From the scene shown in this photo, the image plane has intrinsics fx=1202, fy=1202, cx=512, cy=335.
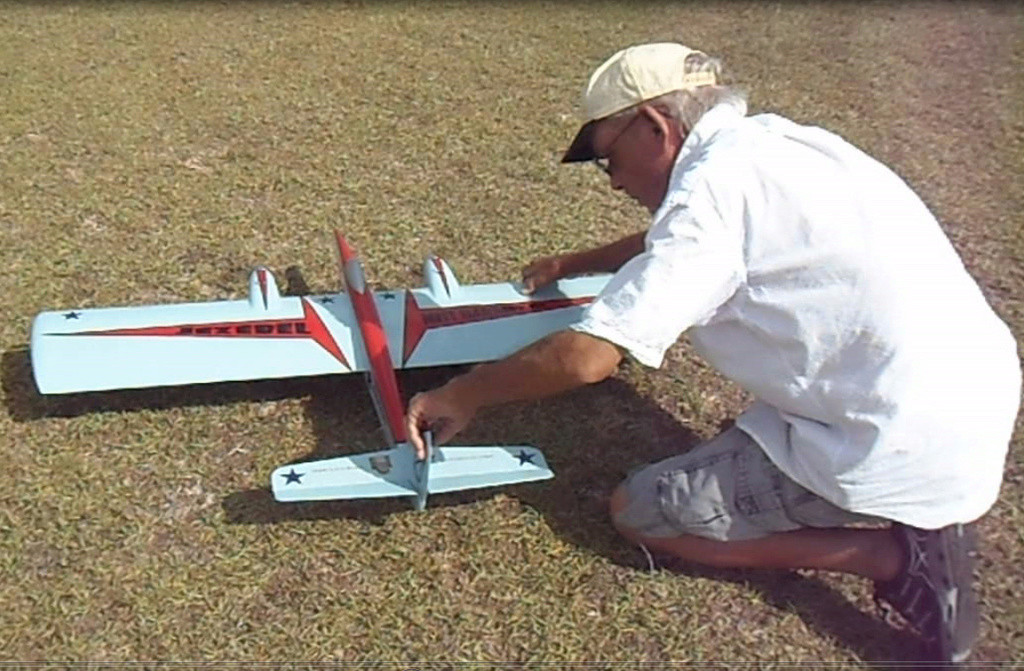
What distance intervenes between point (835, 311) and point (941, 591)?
924 millimetres

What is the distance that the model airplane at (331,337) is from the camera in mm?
4348

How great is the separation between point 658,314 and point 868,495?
85 centimetres

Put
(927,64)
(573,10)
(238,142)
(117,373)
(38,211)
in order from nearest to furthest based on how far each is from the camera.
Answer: (117,373) → (38,211) → (238,142) → (927,64) → (573,10)

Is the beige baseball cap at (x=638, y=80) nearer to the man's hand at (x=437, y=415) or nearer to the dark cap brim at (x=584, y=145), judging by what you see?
the dark cap brim at (x=584, y=145)

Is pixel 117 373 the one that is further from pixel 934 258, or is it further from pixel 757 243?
pixel 934 258

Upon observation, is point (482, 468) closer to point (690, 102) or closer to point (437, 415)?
point (437, 415)

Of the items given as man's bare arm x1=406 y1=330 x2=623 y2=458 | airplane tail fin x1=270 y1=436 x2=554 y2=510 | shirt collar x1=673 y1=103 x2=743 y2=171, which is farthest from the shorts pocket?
shirt collar x1=673 y1=103 x2=743 y2=171

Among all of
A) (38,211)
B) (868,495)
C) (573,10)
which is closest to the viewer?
(868,495)

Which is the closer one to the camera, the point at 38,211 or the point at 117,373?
the point at 117,373

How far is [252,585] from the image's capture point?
153 inches

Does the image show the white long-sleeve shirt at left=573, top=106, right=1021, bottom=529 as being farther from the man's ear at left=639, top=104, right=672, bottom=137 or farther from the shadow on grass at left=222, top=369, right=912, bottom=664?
the shadow on grass at left=222, top=369, right=912, bottom=664

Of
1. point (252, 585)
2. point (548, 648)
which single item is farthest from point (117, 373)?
point (548, 648)

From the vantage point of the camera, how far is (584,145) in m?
3.67

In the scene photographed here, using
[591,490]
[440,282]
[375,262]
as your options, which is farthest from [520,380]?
[375,262]
